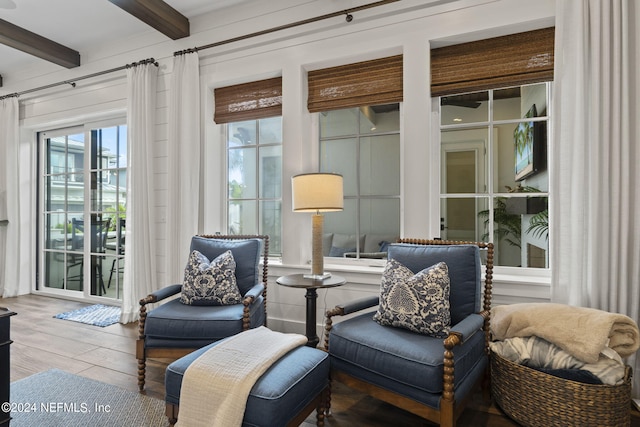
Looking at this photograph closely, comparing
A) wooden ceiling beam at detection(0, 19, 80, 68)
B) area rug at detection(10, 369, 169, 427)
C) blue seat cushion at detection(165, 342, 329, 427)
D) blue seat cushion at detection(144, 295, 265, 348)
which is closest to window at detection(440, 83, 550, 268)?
blue seat cushion at detection(165, 342, 329, 427)

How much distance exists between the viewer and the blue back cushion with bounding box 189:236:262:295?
270cm

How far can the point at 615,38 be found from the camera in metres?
2.11

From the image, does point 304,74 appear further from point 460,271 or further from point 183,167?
point 460,271

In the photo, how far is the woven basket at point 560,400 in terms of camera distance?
1.69 meters

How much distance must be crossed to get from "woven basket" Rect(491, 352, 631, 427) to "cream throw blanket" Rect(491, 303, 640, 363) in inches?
5.4

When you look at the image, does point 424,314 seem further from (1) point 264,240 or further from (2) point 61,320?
(2) point 61,320

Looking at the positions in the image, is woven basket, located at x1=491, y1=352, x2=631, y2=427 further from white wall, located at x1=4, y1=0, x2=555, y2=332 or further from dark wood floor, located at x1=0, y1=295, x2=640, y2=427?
white wall, located at x1=4, y1=0, x2=555, y2=332

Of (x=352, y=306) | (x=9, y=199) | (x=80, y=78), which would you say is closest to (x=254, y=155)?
(x=352, y=306)

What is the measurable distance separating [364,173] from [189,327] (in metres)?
1.79

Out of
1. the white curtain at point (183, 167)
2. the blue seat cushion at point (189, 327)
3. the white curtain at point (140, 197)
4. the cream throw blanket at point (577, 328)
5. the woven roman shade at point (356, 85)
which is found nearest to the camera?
the cream throw blanket at point (577, 328)

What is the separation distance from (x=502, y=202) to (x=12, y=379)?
3.54 m

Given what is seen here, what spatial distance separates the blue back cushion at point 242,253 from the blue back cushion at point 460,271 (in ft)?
3.78

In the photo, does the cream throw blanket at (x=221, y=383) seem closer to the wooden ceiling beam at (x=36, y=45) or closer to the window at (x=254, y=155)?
the window at (x=254, y=155)

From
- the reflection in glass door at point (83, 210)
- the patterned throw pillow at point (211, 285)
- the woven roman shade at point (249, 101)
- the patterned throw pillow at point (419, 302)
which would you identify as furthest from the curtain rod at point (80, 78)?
the patterned throw pillow at point (419, 302)
